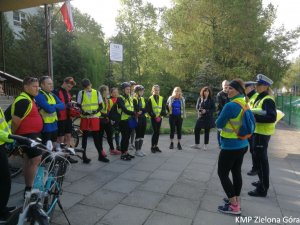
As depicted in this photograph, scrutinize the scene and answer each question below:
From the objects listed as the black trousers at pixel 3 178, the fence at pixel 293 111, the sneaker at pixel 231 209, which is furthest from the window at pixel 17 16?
the sneaker at pixel 231 209

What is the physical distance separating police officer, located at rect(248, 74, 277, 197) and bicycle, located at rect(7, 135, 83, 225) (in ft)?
10.4

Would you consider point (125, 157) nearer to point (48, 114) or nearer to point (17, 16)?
point (48, 114)

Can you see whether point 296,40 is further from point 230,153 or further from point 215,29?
point 230,153

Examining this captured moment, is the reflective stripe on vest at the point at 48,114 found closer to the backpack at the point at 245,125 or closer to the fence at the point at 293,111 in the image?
the backpack at the point at 245,125

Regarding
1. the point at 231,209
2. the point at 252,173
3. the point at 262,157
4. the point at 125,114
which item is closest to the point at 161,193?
the point at 231,209

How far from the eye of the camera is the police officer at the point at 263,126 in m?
4.51

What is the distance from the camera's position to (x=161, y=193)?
4.76 meters

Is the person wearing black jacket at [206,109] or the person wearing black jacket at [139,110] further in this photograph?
the person wearing black jacket at [206,109]

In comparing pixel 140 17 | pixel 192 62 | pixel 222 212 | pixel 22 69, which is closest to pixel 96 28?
pixel 140 17

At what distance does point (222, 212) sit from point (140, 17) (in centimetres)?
2939

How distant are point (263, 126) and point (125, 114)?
3.22 meters

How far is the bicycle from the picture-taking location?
2.40 metres

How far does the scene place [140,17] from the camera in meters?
30.7

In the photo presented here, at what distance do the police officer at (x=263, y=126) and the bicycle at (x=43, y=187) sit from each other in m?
3.16
